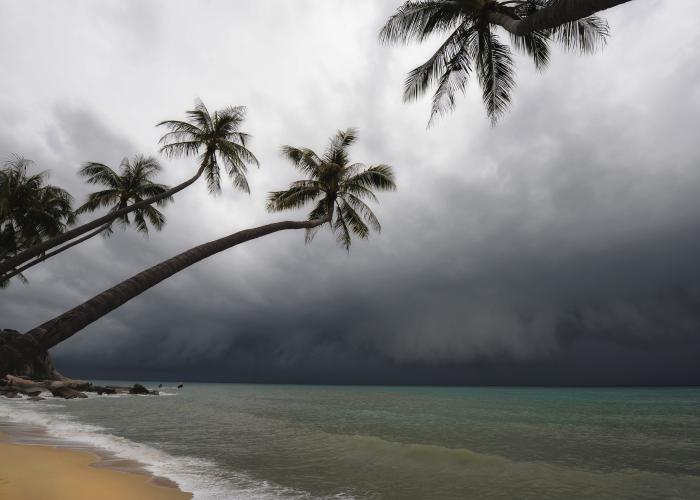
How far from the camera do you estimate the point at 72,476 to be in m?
7.49

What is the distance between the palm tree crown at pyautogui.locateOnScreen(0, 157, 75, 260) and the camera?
2389 cm

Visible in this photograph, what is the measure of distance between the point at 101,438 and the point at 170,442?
2389 mm

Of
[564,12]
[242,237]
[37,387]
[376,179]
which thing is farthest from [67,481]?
[37,387]

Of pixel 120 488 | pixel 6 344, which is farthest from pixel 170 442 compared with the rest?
pixel 6 344

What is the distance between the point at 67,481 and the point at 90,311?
3.46 meters

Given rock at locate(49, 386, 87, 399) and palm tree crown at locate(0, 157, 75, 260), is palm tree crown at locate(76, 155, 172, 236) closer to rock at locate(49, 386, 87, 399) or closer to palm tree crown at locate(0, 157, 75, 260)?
palm tree crown at locate(0, 157, 75, 260)

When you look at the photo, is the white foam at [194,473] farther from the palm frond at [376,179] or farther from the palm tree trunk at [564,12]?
the palm frond at [376,179]

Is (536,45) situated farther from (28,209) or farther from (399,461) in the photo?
(28,209)

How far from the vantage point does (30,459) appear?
8.63 metres

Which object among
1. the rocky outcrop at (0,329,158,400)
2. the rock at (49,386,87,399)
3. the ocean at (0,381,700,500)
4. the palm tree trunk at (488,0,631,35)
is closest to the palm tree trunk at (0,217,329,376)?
the ocean at (0,381,700,500)

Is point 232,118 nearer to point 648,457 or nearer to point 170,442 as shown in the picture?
point 170,442

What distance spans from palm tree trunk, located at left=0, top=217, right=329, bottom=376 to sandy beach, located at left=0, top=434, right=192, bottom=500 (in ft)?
8.45

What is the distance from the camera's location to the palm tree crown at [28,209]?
941 inches

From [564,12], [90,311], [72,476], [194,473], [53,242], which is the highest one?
[564,12]
